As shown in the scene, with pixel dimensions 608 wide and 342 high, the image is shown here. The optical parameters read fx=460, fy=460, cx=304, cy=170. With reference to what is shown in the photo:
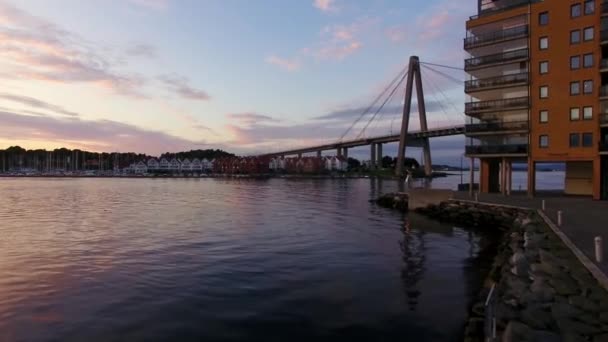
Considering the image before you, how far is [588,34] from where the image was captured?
41.8 m

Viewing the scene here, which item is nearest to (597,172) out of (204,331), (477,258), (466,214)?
(466,214)

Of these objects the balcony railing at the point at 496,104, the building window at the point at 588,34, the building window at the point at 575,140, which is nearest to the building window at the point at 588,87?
the building window at the point at 588,34

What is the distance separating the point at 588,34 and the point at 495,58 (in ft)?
30.5

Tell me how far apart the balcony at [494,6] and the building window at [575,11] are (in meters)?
5.84

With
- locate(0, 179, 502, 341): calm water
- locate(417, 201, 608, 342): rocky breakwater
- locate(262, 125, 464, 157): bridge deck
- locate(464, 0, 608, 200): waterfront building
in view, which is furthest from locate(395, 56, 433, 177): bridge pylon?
locate(417, 201, 608, 342): rocky breakwater

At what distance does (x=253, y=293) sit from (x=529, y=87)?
4116cm

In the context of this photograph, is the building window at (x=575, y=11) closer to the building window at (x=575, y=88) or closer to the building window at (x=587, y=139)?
the building window at (x=575, y=88)

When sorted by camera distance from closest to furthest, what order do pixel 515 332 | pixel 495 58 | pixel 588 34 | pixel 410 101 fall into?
pixel 515 332, pixel 588 34, pixel 495 58, pixel 410 101

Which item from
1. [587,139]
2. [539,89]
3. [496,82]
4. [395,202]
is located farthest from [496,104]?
[395,202]

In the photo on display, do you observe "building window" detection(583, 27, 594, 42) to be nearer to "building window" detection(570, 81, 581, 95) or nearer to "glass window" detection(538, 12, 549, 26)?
"glass window" detection(538, 12, 549, 26)

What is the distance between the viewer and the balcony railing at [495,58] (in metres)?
46.7

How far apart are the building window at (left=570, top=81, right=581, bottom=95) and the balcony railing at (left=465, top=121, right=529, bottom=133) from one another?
4.92 metres

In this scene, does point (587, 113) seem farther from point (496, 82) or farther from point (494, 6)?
point (494, 6)

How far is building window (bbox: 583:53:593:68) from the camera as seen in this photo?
41.6m
